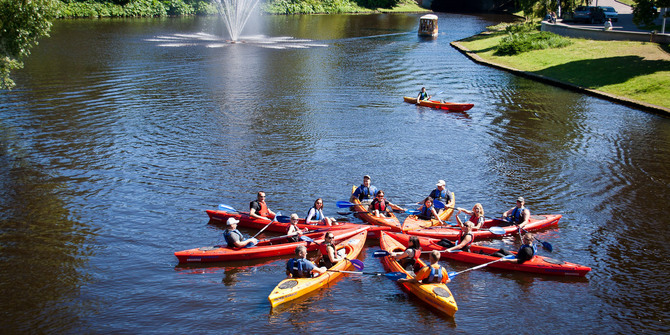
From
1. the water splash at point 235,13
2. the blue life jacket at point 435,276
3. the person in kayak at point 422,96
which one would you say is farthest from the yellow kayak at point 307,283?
the water splash at point 235,13

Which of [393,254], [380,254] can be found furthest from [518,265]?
[380,254]

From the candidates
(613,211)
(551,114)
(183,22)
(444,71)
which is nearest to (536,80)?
(444,71)

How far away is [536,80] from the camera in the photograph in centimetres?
5403

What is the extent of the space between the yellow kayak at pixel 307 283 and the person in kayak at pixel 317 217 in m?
1.87

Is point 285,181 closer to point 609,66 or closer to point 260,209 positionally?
point 260,209

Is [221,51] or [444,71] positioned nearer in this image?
[444,71]

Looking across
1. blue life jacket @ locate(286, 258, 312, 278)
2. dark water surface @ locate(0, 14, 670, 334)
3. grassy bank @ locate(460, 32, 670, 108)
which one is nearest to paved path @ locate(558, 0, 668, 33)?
grassy bank @ locate(460, 32, 670, 108)

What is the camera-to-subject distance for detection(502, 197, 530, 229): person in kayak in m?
22.4

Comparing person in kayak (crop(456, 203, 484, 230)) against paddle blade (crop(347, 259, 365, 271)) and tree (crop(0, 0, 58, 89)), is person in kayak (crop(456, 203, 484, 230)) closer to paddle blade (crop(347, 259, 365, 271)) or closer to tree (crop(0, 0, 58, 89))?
paddle blade (crop(347, 259, 365, 271))

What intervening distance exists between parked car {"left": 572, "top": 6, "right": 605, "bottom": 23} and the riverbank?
14.1 m

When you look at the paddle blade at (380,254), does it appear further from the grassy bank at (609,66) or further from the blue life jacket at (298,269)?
the grassy bank at (609,66)

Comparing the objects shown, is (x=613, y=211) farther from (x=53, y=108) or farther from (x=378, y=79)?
(x=53, y=108)

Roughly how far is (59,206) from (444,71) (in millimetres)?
43942

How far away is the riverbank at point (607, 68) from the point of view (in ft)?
143
